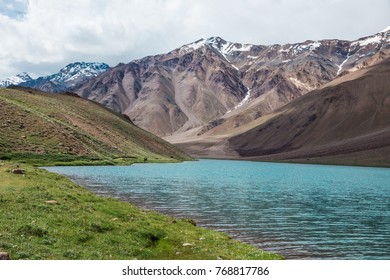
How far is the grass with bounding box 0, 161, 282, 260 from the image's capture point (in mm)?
21297

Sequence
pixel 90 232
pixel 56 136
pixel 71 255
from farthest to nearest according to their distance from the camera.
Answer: pixel 56 136, pixel 90 232, pixel 71 255

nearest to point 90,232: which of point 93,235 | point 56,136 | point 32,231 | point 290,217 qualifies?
point 93,235

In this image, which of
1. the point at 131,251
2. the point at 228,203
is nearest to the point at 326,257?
the point at 131,251

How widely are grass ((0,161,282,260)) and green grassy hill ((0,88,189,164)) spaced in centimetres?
7690

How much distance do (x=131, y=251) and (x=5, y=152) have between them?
90368mm

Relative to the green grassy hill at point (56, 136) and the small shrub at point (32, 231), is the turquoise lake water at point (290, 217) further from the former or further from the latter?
the green grassy hill at point (56, 136)

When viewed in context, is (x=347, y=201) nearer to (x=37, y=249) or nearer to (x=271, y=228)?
(x=271, y=228)

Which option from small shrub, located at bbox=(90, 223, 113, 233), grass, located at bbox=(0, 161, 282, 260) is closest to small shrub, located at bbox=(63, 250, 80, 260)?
grass, located at bbox=(0, 161, 282, 260)

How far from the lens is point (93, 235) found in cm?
2467

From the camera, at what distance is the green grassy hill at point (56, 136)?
4355 inches

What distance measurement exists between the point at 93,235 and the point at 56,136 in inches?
4166

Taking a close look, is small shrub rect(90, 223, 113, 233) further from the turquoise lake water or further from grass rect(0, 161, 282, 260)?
the turquoise lake water

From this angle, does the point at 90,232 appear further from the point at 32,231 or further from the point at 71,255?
the point at 71,255

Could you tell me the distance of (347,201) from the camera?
2530 inches
